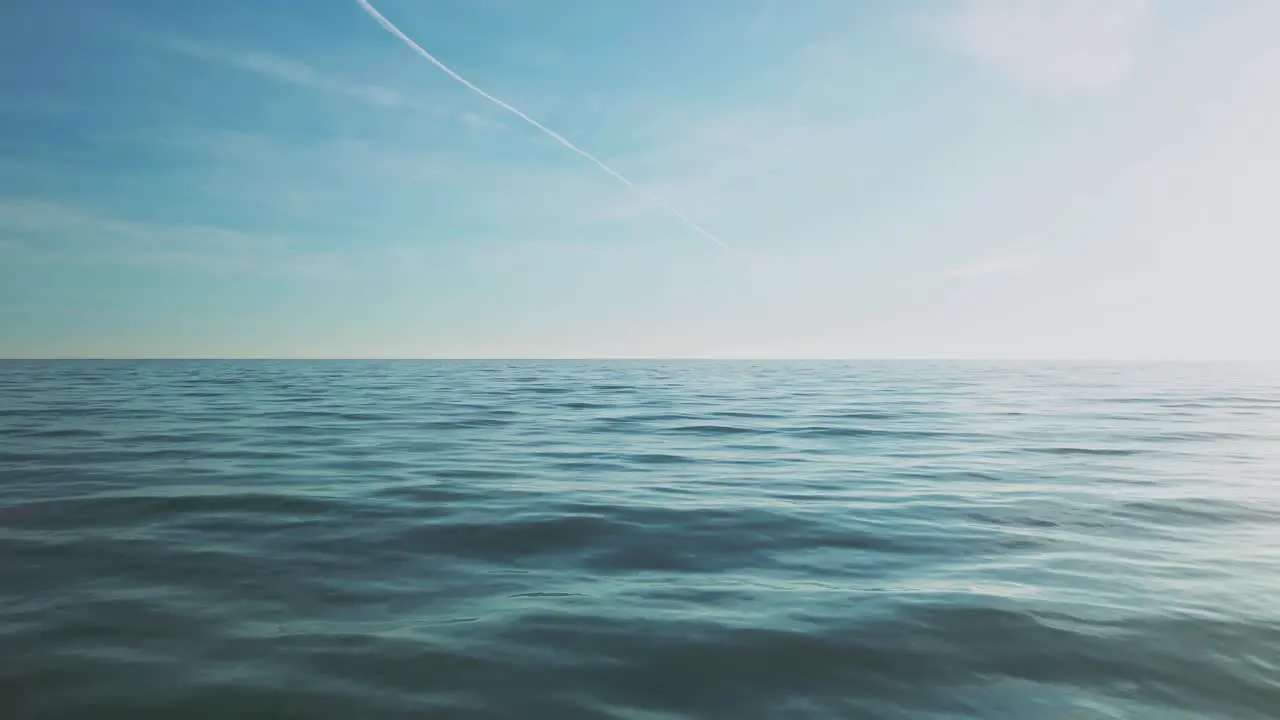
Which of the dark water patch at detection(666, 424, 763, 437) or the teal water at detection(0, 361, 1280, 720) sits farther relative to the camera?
the dark water patch at detection(666, 424, 763, 437)

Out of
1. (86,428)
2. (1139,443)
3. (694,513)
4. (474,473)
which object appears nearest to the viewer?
(694,513)

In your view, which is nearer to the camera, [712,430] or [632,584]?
[632,584]

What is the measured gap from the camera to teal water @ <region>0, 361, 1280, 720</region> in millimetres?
4309

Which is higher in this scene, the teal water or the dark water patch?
the teal water

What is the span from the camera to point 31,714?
3.90 m

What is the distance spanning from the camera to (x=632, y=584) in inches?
249

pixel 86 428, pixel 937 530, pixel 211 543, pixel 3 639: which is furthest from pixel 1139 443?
pixel 86 428

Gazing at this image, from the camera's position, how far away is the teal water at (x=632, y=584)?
431 centimetres

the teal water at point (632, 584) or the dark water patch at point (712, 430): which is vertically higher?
the teal water at point (632, 584)

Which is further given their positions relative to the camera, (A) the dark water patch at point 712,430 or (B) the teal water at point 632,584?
(A) the dark water patch at point 712,430

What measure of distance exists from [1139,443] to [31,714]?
1984 cm

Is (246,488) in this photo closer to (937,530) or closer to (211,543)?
(211,543)

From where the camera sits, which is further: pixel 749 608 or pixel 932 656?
pixel 749 608

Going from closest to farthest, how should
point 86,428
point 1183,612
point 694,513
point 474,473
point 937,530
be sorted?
point 1183,612
point 937,530
point 694,513
point 474,473
point 86,428
